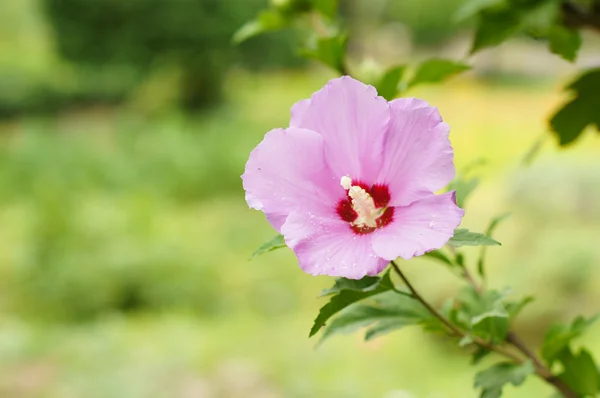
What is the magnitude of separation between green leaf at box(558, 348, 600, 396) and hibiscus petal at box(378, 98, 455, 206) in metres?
0.22

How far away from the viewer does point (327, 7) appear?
1.65ft

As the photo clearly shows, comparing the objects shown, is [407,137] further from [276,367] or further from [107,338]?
[107,338]

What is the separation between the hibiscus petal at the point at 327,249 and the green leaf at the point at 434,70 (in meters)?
0.20

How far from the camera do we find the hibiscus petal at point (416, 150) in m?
0.28

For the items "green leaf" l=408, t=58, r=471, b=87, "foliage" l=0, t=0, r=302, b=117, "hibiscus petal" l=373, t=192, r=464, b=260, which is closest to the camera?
"hibiscus petal" l=373, t=192, r=464, b=260

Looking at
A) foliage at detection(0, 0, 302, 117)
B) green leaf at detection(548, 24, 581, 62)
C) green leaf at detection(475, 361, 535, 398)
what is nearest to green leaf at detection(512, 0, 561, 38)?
green leaf at detection(548, 24, 581, 62)

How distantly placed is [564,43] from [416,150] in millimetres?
224

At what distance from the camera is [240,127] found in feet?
15.4

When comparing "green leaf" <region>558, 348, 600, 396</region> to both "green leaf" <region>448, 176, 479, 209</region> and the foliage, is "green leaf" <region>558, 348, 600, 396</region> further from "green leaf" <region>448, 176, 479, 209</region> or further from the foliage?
the foliage

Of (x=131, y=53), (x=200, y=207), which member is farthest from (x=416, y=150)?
(x=131, y=53)

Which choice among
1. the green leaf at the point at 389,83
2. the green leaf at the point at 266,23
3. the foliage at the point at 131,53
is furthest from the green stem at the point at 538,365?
the foliage at the point at 131,53

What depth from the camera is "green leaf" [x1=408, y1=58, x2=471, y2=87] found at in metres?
0.46

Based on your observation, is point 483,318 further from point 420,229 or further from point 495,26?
point 495,26

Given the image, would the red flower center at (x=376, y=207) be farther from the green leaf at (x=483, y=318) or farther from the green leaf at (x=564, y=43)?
the green leaf at (x=564, y=43)
